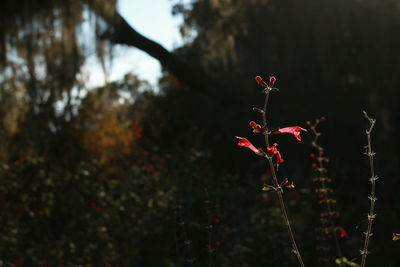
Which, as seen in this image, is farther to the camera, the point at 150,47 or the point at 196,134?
the point at 196,134

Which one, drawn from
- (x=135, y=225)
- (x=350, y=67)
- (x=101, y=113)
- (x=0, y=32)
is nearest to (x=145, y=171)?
(x=135, y=225)

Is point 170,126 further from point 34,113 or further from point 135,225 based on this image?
point 135,225

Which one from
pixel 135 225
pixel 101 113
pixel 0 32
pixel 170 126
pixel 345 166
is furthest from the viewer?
pixel 170 126

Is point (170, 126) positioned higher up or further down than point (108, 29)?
higher up

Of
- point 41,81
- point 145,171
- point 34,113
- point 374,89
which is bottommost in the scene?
point 145,171

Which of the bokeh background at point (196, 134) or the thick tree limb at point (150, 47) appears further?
the thick tree limb at point (150, 47)

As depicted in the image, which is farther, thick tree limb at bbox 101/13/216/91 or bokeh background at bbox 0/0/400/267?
thick tree limb at bbox 101/13/216/91

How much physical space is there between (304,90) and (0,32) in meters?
4.55

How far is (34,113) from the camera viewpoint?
5.01 m

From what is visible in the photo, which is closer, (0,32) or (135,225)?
(135,225)

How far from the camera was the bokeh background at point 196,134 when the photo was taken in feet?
13.6

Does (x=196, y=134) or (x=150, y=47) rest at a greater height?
(x=196, y=134)

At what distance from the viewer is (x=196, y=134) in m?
7.90

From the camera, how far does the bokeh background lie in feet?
13.6
